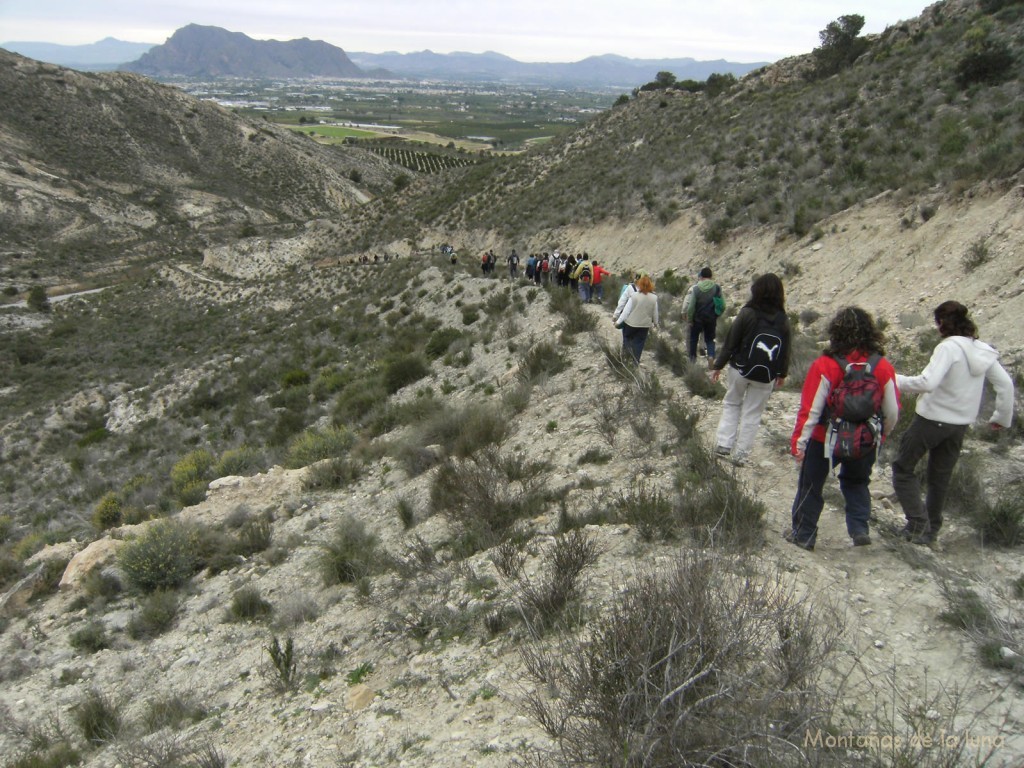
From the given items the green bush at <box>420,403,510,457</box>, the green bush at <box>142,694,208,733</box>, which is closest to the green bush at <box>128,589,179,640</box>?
the green bush at <box>142,694,208,733</box>

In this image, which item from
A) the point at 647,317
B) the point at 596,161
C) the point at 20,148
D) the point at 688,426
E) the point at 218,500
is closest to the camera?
the point at 688,426

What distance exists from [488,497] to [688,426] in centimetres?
241

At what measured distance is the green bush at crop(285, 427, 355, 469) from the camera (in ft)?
31.9

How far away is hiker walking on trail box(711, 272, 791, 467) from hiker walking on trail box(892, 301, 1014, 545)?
1.20m

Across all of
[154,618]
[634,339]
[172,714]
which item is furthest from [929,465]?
[154,618]

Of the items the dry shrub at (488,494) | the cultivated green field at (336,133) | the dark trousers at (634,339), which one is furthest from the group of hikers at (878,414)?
the cultivated green field at (336,133)

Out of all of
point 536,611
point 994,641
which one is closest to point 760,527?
point 994,641

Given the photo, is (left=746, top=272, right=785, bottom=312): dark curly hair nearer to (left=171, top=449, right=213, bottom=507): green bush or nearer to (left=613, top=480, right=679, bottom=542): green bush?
(left=613, top=480, right=679, bottom=542): green bush

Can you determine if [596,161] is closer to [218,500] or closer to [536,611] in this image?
[218,500]

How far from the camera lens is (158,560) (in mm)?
6855

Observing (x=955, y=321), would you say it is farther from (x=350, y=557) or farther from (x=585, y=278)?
(x=585, y=278)

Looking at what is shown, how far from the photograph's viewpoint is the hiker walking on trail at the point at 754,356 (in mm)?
5195

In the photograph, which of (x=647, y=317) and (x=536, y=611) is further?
(x=647, y=317)

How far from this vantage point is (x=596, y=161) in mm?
36500
